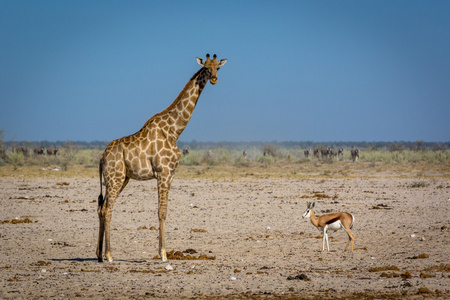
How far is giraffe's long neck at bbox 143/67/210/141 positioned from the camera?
10.8 meters

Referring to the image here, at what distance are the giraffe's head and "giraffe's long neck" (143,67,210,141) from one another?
171 millimetres

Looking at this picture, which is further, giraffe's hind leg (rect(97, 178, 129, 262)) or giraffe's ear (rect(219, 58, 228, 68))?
giraffe's ear (rect(219, 58, 228, 68))

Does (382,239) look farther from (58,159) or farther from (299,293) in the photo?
(58,159)

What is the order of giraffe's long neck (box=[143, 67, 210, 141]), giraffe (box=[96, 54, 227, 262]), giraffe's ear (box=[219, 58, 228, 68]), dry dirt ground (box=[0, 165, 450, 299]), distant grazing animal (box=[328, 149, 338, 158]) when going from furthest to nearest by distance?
distant grazing animal (box=[328, 149, 338, 158]), giraffe's long neck (box=[143, 67, 210, 141]), giraffe's ear (box=[219, 58, 228, 68]), giraffe (box=[96, 54, 227, 262]), dry dirt ground (box=[0, 165, 450, 299])

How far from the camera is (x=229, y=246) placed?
12.5 m

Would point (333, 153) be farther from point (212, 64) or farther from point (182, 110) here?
point (212, 64)

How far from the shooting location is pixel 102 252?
10.7 metres

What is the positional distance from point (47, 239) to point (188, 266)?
Answer: 446cm

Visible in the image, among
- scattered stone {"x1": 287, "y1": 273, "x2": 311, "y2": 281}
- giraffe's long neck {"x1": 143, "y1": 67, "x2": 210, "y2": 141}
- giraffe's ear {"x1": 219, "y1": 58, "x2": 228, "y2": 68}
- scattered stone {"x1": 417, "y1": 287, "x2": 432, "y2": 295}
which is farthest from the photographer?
giraffe's long neck {"x1": 143, "y1": 67, "x2": 210, "y2": 141}

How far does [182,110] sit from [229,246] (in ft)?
10.6

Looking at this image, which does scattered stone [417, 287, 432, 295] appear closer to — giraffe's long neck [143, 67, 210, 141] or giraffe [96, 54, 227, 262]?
giraffe [96, 54, 227, 262]

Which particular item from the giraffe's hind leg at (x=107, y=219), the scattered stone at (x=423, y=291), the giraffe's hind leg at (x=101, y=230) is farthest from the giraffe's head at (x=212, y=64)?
the scattered stone at (x=423, y=291)

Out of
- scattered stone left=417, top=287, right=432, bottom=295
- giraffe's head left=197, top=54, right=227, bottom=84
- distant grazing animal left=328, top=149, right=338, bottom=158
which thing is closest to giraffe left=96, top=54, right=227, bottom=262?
giraffe's head left=197, top=54, right=227, bottom=84

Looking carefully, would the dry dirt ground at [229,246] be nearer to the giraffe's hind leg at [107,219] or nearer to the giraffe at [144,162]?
the giraffe's hind leg at [107,219]
